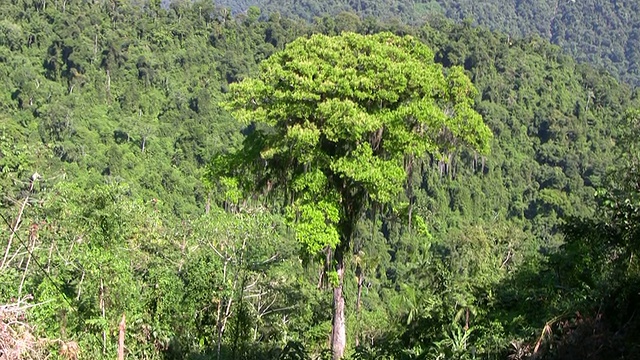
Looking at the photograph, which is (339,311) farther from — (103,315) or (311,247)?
(103,315)

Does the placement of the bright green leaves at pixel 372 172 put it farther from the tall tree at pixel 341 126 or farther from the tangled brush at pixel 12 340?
the tangled brush at pixel 12 340

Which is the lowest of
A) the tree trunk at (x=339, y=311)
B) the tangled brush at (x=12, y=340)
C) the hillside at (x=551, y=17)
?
the hillside at (x=551, y=17)

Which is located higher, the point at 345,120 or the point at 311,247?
the point at 345,120

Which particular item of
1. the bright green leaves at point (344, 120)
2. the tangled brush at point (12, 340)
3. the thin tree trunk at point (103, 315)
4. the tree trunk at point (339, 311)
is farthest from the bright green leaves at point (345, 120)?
the tangled brush at point (12, 340)

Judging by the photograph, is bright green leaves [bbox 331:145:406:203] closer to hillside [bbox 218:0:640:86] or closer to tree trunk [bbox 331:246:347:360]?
tree trunk [bbox 331:246:347:360]

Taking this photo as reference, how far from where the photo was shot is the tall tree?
823 centimetres

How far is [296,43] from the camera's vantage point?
8.93 m

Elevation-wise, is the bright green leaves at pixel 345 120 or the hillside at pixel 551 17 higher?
the bright green leaves at pixel 345 120

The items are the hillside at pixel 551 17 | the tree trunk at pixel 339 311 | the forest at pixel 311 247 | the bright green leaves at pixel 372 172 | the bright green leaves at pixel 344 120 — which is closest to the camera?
the forest at pixel 311 247

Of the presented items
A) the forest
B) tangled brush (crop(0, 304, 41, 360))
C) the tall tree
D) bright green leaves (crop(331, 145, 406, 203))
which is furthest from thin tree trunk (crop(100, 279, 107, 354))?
tangled brush (crop(0, 304, 41, 360))

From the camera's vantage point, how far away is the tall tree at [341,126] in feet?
27.0

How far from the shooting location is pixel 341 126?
8.12 metres

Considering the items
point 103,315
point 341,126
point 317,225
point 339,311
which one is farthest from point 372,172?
point 103,315

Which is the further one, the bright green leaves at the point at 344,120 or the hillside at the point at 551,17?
the hillside at the point at 551,17
